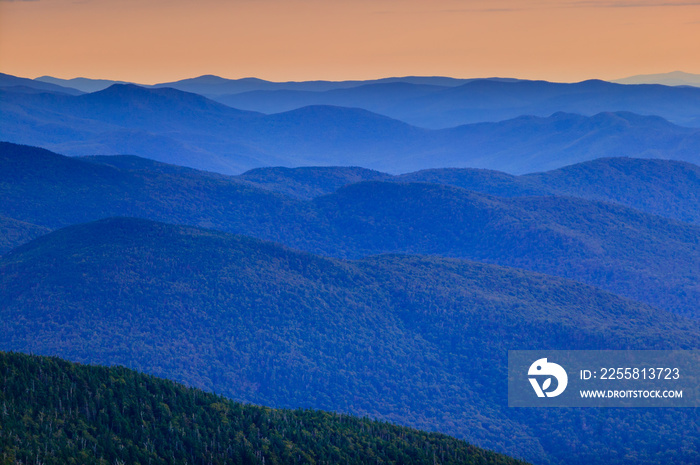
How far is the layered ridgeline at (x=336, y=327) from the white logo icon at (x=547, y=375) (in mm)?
3667

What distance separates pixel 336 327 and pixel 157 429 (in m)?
77.8

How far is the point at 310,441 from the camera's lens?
70.6m

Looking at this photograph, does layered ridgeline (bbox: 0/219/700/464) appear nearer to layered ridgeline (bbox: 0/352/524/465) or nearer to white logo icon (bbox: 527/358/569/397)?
white logo icon (bbox: 527/358/569/397)

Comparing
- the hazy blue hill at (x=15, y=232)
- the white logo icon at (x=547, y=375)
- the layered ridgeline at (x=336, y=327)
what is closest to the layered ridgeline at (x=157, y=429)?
A: the layered ridgeline at (x=336, y=327)

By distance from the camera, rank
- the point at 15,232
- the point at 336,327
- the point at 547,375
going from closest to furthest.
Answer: the point at 547,375 < the point at 336,327 < the point at 15,232

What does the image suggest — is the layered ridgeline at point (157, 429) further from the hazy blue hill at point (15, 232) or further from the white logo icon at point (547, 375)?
the hazy blue hill at point (15, 232)

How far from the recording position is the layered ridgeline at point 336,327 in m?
117

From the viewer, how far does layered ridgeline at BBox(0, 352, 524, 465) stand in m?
57.3

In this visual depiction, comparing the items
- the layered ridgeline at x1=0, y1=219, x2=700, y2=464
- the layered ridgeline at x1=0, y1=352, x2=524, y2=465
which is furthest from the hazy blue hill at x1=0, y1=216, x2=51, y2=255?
the layered ridgeline at x1=0, y1=352, x2=524, y2=465

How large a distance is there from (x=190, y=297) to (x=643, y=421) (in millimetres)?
75285

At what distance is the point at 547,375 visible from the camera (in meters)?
137

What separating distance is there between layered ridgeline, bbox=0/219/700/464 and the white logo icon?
12.0 ft

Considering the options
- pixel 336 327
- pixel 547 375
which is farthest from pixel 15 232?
pixel 547 375

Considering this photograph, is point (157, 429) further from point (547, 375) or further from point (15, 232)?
point (15, 232)
